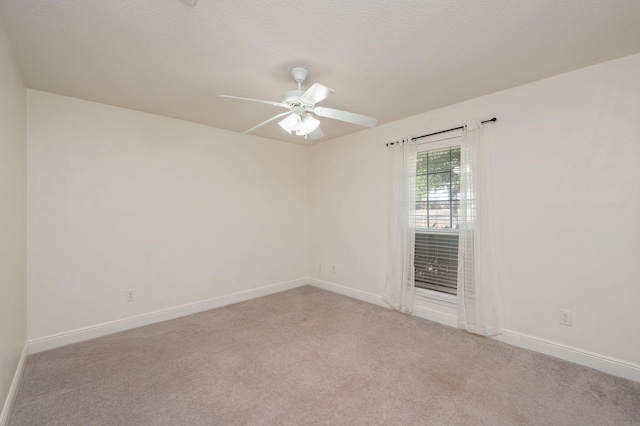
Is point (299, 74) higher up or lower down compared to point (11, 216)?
higher up

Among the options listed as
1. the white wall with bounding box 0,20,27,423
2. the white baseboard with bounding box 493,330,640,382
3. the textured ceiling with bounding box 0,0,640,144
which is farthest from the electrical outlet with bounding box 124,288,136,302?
the white baseboard with bounding box 493,330,640,382

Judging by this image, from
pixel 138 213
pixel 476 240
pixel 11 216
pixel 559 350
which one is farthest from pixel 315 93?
pixel 559 350

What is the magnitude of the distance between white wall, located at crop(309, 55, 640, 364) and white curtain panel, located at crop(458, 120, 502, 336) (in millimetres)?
90

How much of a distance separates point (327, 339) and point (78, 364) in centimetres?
211

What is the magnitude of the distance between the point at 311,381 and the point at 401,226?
2.03 m

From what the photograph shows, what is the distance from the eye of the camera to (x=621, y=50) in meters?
2.05

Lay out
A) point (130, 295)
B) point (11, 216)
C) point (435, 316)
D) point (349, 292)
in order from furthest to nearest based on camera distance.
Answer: point (349, 292) → point (435, 316) → point (130, 295) → point (11, 216)

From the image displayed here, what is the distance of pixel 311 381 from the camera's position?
83.6 inches

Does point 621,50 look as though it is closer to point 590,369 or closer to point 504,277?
point 504,277

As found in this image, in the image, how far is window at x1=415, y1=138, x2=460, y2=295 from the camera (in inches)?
124

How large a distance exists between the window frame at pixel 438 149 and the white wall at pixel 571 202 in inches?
6.2

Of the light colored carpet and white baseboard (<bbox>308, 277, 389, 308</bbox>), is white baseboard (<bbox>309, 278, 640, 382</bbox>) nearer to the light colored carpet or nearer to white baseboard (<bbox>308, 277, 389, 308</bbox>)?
the light colored carpet

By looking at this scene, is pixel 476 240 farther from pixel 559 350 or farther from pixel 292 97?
pixel 292 97

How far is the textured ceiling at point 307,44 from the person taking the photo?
1615 mm
